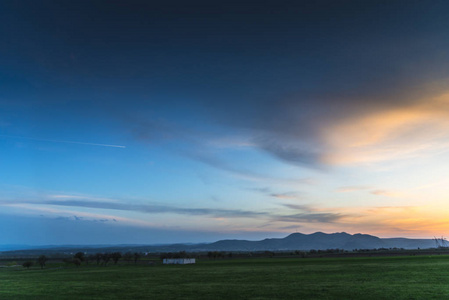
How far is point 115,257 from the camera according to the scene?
12150 cm

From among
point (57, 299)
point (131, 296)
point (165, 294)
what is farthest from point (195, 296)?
point (57, 299)

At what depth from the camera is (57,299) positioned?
3148cm

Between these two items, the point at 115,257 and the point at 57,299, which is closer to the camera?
the point at 57,299

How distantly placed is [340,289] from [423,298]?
26.0ft

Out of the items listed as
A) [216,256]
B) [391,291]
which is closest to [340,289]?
[391,291]

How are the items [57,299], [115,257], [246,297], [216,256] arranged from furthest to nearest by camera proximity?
[216,256] < [115,257] < [57,299] < [246,297]

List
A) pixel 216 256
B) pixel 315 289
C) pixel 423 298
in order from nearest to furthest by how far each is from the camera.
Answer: pixel 423 298 → pixel 315 289 → pixel 216 256

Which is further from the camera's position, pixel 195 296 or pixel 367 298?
pixel 195 296

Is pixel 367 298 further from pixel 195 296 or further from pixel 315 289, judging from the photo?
pixel 195 296

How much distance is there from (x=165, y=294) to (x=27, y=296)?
14.2 m

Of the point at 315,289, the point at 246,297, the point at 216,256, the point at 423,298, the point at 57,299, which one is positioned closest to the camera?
the point at 423,298

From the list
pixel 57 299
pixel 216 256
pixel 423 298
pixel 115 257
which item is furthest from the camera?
pixel 216 256

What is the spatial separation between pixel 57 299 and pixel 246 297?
17525 mm

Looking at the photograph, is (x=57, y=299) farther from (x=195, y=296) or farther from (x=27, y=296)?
(x=195, y=296)
